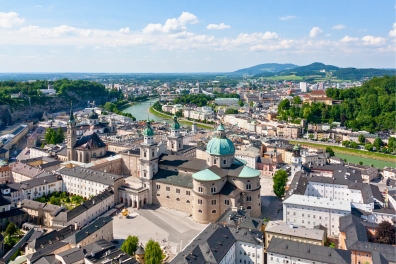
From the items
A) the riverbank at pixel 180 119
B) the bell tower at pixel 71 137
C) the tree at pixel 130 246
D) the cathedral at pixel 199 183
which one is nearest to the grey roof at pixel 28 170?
the cathedral at pixel 199 183

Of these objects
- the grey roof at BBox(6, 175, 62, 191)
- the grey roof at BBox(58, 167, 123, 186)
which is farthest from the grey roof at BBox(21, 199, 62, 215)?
the grey roof at BBox(58, 167, 123, 186)

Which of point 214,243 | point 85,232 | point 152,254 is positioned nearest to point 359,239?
point 214,243

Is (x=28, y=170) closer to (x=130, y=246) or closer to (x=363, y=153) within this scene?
(x=130, y=246)

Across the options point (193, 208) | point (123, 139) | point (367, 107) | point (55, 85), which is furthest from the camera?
point (55, 85)

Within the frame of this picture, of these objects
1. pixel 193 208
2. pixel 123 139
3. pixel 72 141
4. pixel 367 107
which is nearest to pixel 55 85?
pixel 123 139

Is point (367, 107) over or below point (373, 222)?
over

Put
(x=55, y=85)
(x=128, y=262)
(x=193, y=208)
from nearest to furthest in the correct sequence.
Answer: (x=128, y=262), (x=193, y=208), (x=55, y=85)

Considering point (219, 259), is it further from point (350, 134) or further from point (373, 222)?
point (350, 134)
